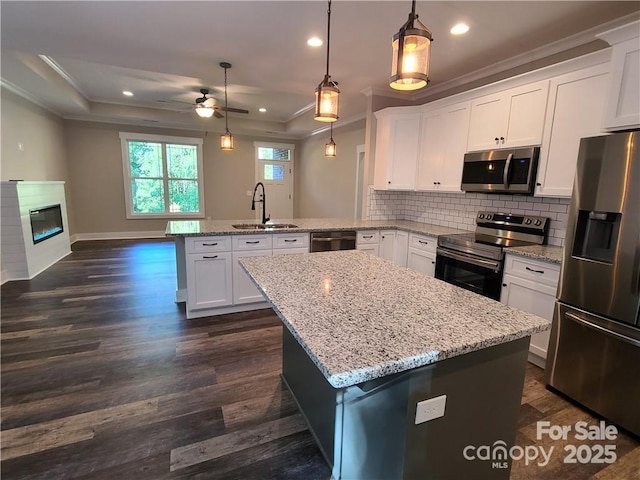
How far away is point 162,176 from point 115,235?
5.63ft

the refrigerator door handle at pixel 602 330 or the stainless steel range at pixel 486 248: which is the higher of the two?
the stainless steel range at pixel 486 248

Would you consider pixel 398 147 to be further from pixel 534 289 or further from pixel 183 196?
pixel 183 196

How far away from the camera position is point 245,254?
11.0 ft

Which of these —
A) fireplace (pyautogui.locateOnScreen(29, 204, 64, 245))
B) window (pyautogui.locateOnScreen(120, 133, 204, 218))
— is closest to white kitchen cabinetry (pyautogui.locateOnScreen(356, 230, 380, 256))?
fireplace (pyautogui.locateOnScreen(29, 204, 64, 245))

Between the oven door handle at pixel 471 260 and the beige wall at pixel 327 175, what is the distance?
132 inches

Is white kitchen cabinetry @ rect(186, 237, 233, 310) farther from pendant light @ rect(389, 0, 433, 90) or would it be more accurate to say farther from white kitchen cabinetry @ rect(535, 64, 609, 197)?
white kitchen cabinetry @ rect(535, 64, 609, 197)

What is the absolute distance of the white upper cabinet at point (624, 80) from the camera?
188cm

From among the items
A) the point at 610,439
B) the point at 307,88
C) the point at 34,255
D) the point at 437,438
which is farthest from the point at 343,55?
the point at 34,255

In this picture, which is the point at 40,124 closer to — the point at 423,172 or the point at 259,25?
the point at 259,25

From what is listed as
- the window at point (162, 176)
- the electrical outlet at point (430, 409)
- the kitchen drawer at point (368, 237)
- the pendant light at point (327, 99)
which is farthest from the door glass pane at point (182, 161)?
the electrical outlet at point (430, 409)

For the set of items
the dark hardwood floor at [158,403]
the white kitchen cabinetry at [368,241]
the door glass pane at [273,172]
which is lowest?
the dark hardwood floor at [158,403]

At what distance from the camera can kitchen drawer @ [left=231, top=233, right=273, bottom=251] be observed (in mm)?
3289

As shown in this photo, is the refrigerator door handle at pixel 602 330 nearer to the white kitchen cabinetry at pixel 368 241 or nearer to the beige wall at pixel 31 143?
the white kitchen cabinetry at pixel 368 241

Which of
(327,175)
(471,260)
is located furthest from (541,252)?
(327,175)
